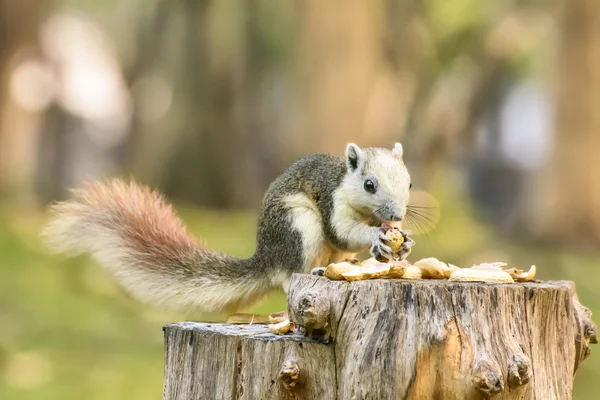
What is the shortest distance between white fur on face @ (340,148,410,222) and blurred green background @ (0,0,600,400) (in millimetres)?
196

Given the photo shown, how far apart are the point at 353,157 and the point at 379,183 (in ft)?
0.43

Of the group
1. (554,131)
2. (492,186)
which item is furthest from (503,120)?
Answer: (554,131)

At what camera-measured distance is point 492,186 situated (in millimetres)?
15938

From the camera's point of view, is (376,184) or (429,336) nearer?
(429,336)

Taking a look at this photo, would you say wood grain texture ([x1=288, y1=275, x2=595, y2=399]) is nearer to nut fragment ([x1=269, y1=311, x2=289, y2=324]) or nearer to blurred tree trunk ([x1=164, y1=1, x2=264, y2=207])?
nut fragment ([x1=269, y1=311, x2=289, y2=324])

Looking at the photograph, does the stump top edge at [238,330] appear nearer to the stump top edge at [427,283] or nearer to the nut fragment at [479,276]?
the stump top edge at [427,283]

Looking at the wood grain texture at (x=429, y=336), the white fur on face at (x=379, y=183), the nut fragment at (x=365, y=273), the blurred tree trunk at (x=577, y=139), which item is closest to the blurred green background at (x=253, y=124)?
the blurred tree trunk at (x=577, y=139)

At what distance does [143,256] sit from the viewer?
7.86 ft

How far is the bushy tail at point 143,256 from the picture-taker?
239 centimetres

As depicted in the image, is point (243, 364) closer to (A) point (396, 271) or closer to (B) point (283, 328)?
(B) point (283, 328)

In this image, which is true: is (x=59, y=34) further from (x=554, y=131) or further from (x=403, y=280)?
(x=403, y=280)

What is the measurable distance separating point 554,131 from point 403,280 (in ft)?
19.1

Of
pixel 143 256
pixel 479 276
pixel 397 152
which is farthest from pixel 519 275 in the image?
pixel 143 256

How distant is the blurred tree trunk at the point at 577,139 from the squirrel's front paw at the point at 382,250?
204 inches
